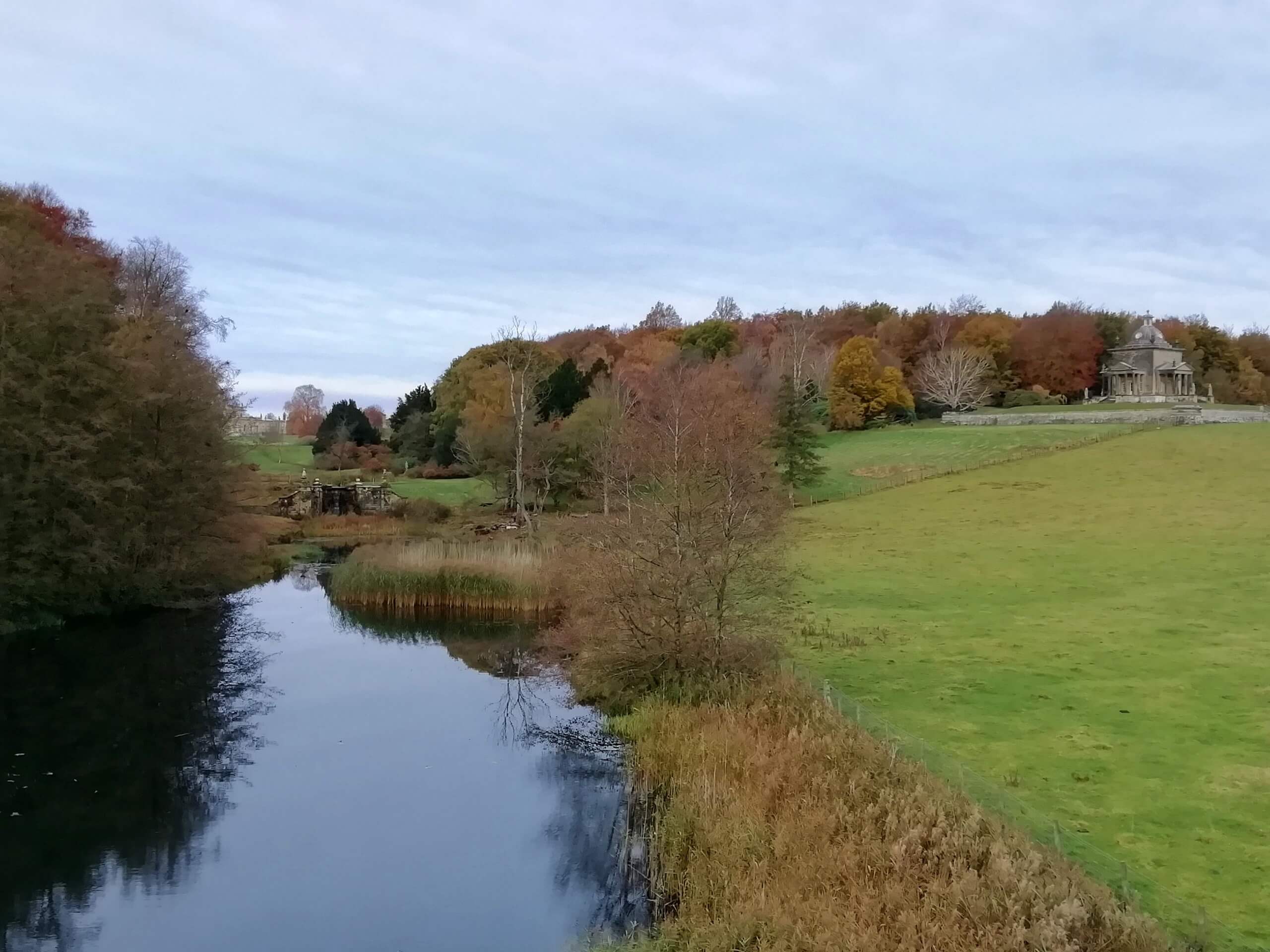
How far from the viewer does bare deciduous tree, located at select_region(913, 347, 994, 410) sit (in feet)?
215

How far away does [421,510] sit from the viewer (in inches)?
1786

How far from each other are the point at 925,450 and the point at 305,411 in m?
105

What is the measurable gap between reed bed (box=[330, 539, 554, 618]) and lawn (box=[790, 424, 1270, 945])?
7.52 metres

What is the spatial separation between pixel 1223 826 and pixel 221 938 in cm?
1055

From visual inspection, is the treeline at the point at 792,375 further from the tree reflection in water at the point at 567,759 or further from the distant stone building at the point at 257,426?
the tree reflection in water at the point at 567,759

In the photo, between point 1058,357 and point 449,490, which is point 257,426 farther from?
point 1058,357

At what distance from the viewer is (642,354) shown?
7719cm

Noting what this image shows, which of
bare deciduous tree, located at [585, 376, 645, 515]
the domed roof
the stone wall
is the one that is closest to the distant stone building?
bare deciduous tree, located at [585, 376, 645, 515]

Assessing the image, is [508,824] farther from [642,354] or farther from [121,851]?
[642,354]

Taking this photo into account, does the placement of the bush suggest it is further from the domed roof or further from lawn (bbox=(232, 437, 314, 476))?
the domed roof

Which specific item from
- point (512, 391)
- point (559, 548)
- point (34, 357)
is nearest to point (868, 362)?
point (512, 391)

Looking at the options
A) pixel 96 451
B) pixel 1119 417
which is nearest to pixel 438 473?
pixel 96 451

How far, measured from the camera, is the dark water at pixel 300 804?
10391 mm

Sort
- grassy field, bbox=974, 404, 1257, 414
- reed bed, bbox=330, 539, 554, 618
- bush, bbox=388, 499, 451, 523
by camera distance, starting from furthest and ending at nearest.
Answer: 1. grassy field, bbox=974, 404, 1257, 414
2. bush, bbox=388, 499, 451, 523
3. reed bed, bbox=330, 539, 554, 618
